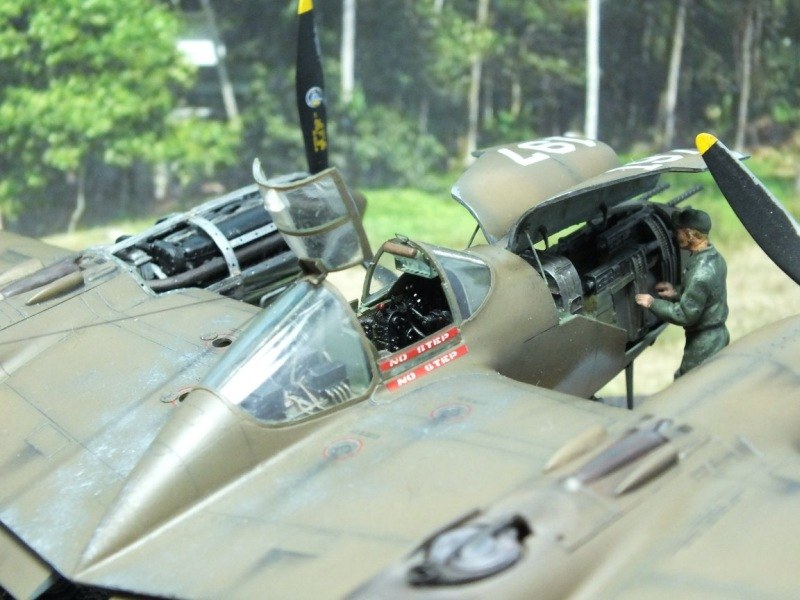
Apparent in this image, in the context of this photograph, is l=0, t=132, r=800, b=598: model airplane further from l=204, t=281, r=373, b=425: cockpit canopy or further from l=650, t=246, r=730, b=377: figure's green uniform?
l=650, t=246, r=730, b=377: figure's green uniform

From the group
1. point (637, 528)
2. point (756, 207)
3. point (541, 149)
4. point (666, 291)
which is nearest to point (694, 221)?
point (666, 291)

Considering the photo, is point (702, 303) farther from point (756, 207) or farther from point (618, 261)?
point (756, 207)

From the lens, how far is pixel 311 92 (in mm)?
9922

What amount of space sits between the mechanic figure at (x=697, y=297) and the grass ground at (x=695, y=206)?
310 centimetres

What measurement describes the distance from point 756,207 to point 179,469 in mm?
4240

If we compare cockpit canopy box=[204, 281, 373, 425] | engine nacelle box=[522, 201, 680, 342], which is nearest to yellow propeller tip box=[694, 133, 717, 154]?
engine nacelle box=[522, 201, 680, 342]

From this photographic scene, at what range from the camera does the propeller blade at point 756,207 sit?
22.9 ft

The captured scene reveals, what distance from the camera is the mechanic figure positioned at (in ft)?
25.5

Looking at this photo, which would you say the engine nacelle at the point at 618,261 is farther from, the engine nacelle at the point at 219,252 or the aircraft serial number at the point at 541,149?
the engine nacelle at the point at 219,252

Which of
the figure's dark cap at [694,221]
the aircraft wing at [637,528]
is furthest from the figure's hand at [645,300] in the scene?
the aircraft wing at [637,528]

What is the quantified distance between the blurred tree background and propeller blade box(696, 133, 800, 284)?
287 inches

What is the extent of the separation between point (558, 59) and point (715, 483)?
10.8 m

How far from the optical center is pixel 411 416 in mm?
5992

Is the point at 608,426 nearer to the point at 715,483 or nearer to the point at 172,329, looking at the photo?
the point at 715,483
